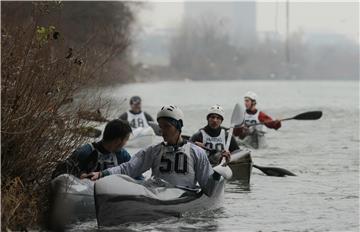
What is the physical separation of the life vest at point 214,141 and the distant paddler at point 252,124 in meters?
4.23

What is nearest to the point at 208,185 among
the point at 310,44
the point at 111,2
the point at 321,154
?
the point at 321,154

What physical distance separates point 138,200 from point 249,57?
131 metres

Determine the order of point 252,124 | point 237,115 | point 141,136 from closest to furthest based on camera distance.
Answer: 1. point 237,115
2. point 252,124
3. point 141,136

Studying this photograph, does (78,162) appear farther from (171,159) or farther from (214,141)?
(214,141)

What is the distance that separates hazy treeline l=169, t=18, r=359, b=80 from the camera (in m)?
128

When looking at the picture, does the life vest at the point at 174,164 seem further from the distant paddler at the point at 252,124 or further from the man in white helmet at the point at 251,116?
the man in white helmet at the point at 251,116

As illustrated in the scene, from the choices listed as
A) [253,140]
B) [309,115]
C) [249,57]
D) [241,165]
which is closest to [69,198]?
[241,165]

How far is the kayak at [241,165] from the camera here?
14.9 meters

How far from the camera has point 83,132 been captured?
35.7ft

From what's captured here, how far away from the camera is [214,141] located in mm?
14695

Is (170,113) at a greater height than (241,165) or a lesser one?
greater

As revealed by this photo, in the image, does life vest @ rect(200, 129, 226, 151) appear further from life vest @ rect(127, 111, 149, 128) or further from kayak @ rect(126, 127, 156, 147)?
life vest @ rect(127, 111, 149, 128)

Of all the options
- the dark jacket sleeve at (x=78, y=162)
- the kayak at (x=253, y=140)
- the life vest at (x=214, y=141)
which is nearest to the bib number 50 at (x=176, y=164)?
the dark jacket sleeve at (x=78, y=162)

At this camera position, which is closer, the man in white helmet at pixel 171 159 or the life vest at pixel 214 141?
the man in white helmet at pixel 171 159
